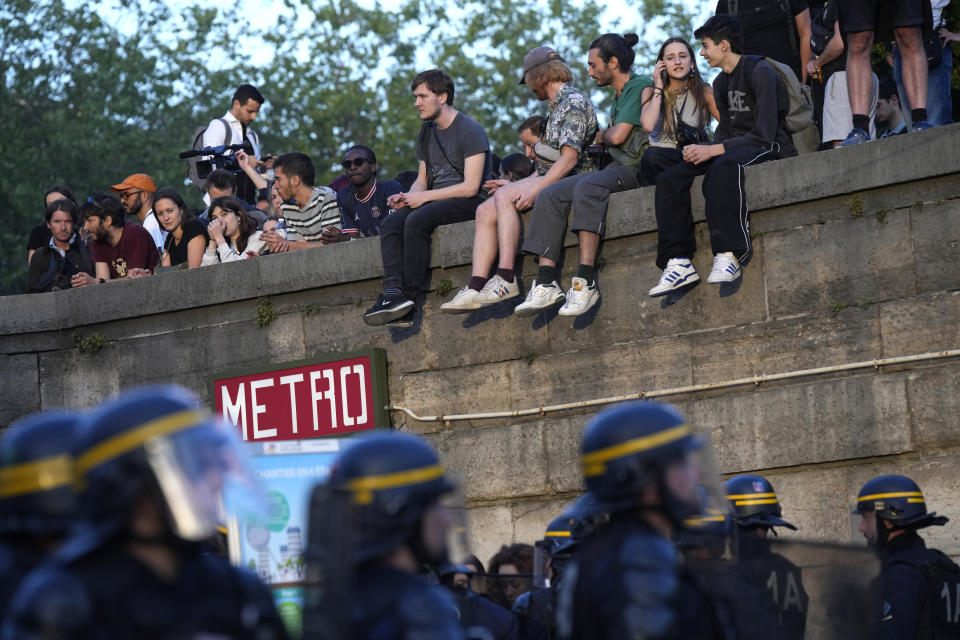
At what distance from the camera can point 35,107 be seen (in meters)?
29.8

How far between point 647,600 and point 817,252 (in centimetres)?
603

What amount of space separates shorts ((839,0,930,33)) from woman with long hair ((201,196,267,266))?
491 centimetres

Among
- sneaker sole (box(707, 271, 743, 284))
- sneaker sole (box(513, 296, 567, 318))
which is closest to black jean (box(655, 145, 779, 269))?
sneaker sole (box(707, 271, 743, 284))

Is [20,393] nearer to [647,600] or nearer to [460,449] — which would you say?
[460,449]

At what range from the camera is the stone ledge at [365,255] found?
9.04 meters

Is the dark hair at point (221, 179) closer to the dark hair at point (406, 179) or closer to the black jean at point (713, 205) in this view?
the dark hair at point (406, 179)

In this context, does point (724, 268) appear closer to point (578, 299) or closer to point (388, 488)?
point (578, 299)

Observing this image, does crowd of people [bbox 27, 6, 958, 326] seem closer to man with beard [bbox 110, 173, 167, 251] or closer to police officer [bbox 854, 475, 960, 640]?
man with beard [bbox 110, 173, 167, 251]

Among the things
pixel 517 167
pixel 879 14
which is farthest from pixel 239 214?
pixel 879 14

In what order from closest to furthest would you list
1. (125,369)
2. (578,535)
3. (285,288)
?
(578,535)
(285,288)
(125,369)

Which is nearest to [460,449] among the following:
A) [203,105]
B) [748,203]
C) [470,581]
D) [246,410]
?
[246,410]

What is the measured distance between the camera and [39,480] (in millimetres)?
4051

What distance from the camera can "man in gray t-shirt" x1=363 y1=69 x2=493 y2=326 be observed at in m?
10.6

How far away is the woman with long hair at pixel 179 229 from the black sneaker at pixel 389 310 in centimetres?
225
